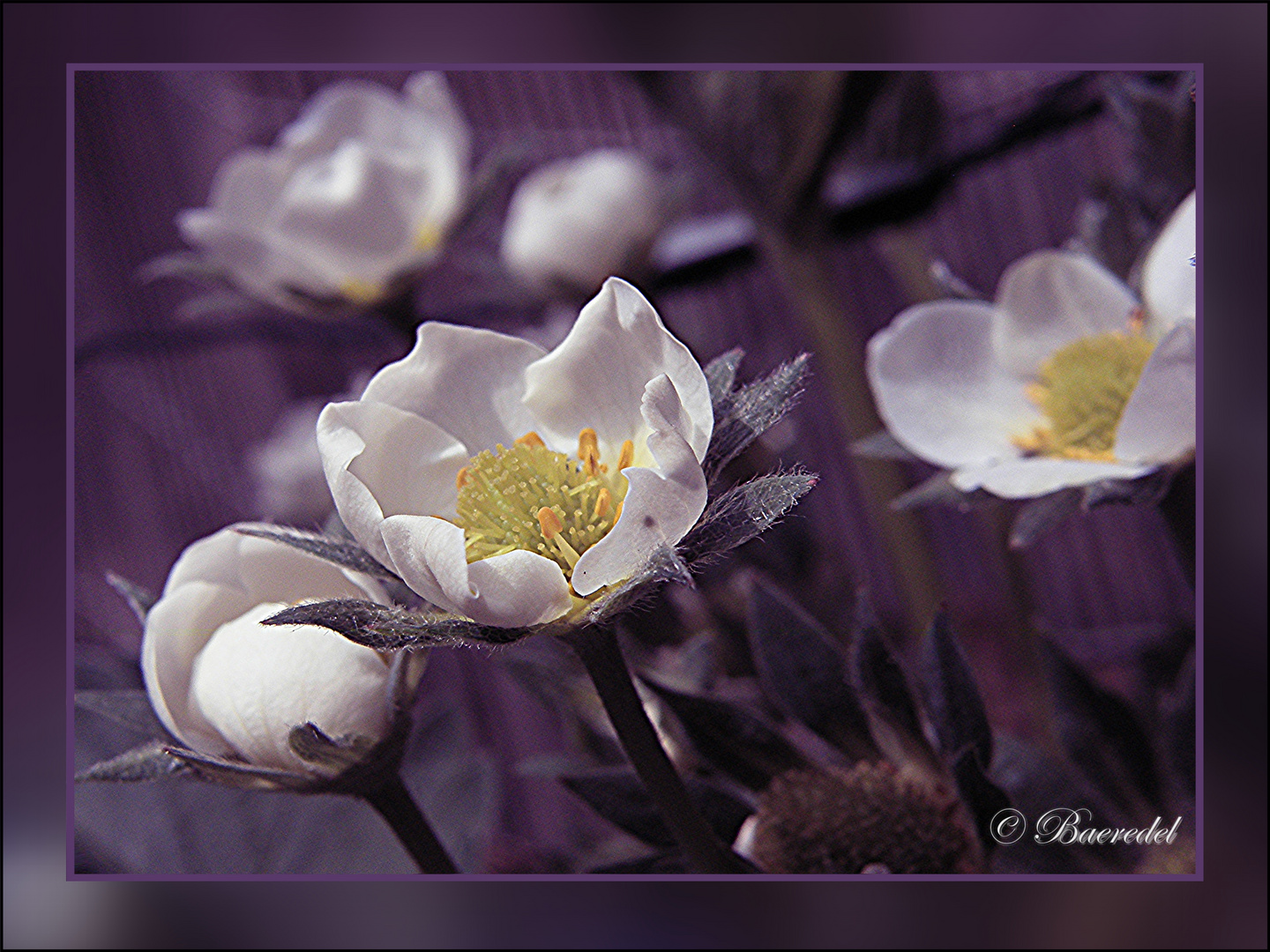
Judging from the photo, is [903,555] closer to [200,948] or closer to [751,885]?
[751,885]

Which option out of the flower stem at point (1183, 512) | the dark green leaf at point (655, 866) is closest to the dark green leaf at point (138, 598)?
the dark green leaf at point (655, 866)

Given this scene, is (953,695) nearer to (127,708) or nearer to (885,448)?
(885,448)

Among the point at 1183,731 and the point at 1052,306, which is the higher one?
the point at 1052,306

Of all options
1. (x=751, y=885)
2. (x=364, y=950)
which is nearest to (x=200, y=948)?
(x=364, y=950)

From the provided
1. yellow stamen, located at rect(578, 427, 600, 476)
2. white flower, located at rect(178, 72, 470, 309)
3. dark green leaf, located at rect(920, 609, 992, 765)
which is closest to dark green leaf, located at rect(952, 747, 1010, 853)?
dark green leaf, located at rect(920, 609, 992, 765)

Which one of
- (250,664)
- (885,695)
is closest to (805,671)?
(885,695)
